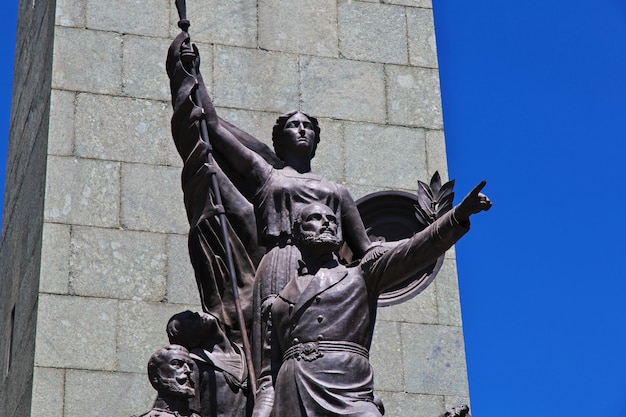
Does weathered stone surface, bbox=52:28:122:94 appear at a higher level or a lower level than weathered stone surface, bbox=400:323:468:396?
higher

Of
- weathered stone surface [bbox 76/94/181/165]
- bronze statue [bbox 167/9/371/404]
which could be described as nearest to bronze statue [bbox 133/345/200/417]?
bronze statue [bbox 167/9/371/404]

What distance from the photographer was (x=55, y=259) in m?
11.8

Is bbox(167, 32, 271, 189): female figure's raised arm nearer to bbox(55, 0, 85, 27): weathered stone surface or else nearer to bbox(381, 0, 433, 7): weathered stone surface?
bbox(55, 0, 85, 27): weathered stone surface

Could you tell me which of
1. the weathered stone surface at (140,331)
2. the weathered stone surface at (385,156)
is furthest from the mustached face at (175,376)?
the weathered stone surface at (385,156)

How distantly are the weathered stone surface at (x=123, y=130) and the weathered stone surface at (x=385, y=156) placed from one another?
1.59 m

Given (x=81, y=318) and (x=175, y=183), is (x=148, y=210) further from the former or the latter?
(x=81, y=318)

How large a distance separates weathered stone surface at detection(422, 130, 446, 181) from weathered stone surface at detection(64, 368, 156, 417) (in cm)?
326

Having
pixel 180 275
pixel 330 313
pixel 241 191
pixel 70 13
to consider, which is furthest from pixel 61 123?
pixel 330 313

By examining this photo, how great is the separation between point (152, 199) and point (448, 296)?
2.65 metres

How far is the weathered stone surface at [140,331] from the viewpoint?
1160 centimetres

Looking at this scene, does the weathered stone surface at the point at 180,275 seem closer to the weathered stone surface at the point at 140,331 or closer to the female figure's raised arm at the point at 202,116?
the weathered stone surface at the point at 140,331

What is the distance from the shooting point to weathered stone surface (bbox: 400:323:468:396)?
40.1 ft

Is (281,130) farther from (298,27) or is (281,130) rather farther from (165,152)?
(298,27)

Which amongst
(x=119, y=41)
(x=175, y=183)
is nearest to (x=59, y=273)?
(x=175, y=183)
